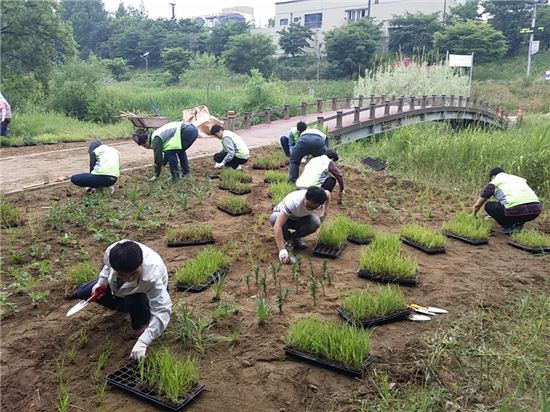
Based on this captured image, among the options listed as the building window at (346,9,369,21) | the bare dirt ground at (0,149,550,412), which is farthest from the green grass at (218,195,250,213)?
the building window at (346,9,369,21)

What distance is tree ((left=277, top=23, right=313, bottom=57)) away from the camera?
147 feet

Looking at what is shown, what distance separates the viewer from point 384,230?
6.45m

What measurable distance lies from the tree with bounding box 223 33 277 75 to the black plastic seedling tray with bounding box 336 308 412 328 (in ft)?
120

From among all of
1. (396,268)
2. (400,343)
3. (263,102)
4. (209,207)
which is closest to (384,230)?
(396,268)

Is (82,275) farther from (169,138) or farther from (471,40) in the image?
(471,40)

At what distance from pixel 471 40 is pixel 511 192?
112 feet

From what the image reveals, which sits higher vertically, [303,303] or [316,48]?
[316,48]

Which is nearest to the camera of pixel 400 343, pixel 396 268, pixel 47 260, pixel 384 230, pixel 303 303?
pixel 400 343

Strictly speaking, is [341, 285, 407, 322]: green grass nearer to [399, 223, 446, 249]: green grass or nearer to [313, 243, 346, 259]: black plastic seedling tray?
[313, 243, 346, 259]: black plastic seedling tray

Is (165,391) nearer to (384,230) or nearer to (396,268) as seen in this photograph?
(396,268)

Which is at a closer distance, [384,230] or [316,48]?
[384,230]

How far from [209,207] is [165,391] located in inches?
168

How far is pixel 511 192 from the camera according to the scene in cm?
638

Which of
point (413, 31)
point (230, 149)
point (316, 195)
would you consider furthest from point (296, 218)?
point (413, 31)
